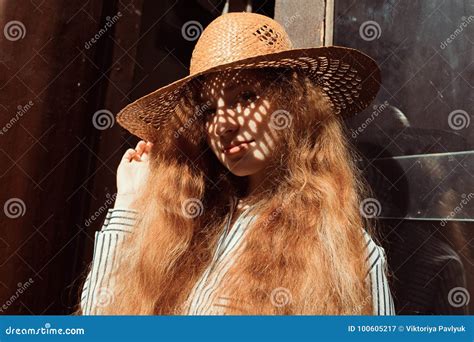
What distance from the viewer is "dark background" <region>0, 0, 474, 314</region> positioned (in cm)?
200

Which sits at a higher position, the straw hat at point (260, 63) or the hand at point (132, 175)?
the straw hat at point (260, 63)

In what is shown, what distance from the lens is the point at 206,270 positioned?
61.9 inches

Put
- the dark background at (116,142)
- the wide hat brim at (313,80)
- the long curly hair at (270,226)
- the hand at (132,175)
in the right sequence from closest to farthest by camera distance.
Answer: the long curly hair at (270,226) → the wide hat brim at (313,80) → the hand at (132,175) → the dark background at (116,142)

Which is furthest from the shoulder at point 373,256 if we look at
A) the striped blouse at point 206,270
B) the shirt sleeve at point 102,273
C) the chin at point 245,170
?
the shirt sleeve at point 102,273

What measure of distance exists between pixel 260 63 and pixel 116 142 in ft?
4.78

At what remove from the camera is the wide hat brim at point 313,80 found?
1.52 m

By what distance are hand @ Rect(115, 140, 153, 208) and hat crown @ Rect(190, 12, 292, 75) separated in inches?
16.2

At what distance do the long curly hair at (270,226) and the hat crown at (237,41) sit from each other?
3.4 inches

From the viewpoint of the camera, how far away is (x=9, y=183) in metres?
2.19

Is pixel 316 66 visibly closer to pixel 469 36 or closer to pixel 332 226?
pixel 332 226

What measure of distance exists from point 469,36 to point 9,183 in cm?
207

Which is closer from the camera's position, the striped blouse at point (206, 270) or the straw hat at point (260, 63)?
the striped blouse at point (206, 270)

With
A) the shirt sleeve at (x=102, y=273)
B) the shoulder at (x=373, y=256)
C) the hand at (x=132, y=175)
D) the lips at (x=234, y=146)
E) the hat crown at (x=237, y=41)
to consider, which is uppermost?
the hat crown at (x=237, y=41)

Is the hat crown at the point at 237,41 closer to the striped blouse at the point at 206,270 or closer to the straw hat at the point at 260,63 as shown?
the straw hat at the point at 260,63
